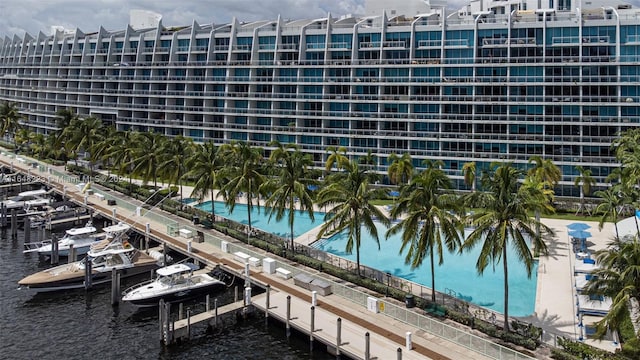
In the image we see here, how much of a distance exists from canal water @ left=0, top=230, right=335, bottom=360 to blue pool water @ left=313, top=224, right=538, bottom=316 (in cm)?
1646

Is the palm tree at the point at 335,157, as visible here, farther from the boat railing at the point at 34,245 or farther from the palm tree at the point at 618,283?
the palm tree at the point at 618,283

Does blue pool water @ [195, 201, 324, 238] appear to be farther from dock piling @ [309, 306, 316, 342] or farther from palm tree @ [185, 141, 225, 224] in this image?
dock piling @ [309, 306, 316, 342]

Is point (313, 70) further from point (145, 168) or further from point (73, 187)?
point (73, 187)

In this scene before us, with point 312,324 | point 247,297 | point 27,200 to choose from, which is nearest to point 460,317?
point 312,324

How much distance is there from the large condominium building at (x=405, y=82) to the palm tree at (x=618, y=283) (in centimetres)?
5196

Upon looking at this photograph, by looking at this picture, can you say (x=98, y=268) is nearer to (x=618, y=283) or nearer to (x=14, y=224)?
(x=14, y=224)

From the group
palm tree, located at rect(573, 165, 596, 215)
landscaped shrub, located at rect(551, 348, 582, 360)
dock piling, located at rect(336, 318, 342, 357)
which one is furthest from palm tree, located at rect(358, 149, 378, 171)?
landscaped shrub, located at rect(551, 348, 582, 360)

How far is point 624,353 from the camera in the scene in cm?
3250

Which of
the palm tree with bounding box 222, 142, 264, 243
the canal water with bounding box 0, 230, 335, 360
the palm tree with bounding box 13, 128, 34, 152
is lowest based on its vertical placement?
the canal water with bounding box 0, 230, 335, 360

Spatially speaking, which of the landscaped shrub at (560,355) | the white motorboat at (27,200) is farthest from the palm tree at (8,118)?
the landscaped shrub at (560,355)

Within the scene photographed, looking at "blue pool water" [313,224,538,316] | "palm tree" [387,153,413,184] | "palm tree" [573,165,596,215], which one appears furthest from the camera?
"palm tree" [387,153,413,184]

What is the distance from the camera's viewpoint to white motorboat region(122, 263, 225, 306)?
47594mm

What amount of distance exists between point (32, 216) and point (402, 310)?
60.9 m

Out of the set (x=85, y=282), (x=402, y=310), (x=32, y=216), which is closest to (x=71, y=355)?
(x=85, y=282)
